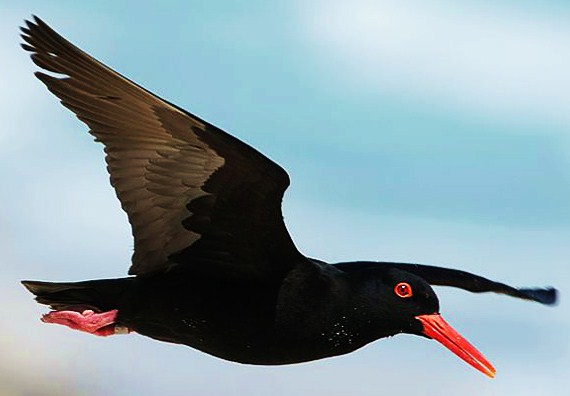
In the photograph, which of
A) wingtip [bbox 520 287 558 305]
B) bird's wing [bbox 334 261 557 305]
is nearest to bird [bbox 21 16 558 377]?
bird's wing [bbox 334 261 557 305]

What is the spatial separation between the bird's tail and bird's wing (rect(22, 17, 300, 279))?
0.22 meters

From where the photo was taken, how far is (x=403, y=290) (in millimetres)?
11016

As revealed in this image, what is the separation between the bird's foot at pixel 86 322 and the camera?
441 inches

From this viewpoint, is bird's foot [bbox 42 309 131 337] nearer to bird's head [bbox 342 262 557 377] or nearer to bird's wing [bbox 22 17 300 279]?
bird's wing [bbox 22 17 300 279]

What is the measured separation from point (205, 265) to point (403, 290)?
1.55 m

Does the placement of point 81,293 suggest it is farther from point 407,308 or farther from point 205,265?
point 407,308

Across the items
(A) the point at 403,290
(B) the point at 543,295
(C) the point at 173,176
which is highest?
(B) the point at 543,295

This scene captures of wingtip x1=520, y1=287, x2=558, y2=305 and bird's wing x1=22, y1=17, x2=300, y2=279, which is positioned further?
wingtip x1=520, y1=287, x2=558, y2=305

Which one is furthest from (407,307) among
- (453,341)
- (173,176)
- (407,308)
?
(173,176)

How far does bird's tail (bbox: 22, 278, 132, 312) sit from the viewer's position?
36.2 feet

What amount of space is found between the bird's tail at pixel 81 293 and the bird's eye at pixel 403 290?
207cm

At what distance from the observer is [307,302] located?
1075cm

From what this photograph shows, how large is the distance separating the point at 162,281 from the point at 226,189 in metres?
1.00

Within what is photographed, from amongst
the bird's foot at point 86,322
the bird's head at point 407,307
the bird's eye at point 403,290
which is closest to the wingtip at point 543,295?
the bird's head at point 407,307
